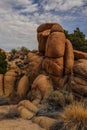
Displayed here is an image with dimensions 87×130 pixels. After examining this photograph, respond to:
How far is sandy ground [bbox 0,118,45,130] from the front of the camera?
482 inches

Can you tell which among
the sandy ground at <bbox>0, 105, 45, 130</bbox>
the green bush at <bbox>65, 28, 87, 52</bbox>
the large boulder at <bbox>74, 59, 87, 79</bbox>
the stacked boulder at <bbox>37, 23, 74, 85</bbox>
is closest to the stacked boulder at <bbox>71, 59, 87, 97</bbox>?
the large boulder at <bbox>74, 59, 87, 79</bbox>

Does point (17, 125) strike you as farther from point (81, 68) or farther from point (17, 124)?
point (81, 68)

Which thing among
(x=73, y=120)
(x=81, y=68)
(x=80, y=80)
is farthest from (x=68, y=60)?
(x=73, y=120)

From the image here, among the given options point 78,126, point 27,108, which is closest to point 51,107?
point 27,108

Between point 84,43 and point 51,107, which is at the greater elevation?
point 84,43

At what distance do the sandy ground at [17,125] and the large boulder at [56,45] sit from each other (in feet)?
22.8

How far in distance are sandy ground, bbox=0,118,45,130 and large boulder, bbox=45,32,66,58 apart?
696 centimetres

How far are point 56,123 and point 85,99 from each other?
471 cm

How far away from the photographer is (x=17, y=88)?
2161cm

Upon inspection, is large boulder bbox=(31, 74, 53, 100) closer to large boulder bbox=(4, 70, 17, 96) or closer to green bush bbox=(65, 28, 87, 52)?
large boulder bbox=(4, 70, 17, 96)

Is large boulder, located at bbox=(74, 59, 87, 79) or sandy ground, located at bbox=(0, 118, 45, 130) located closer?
sandy ground, located at bbox=(0, 118, 45, 130)

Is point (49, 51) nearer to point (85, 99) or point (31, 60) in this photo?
point (31, 60)

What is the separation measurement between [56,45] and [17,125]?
8.18m

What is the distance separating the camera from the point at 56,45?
19328 mm
